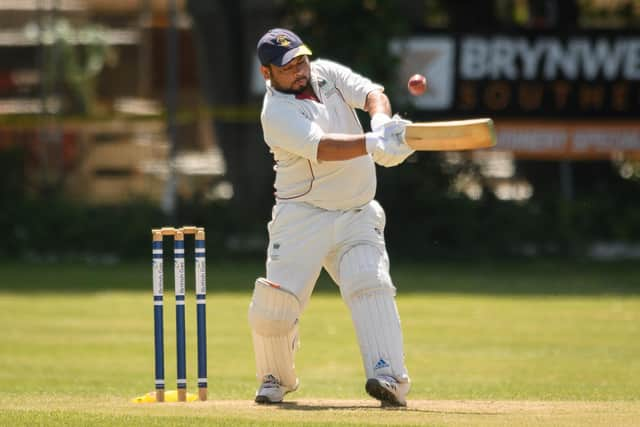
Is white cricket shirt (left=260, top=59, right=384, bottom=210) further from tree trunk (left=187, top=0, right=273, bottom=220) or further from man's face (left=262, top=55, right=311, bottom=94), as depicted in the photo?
tree trunk (left=187, top=0, right=273, bottom=220)

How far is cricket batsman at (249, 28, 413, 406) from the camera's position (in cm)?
849

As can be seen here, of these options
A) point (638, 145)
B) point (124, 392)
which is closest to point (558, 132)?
point (638, 145)

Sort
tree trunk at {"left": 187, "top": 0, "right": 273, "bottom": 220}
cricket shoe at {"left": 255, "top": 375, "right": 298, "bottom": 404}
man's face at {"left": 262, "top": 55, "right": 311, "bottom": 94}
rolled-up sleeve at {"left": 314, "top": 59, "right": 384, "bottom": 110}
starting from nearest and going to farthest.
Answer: man's face at {"left": 262, "top": 55, "right": 311, "bottom": 94}, rolled-up sleeve at {"left": 314, "top": 59, "right": 384, "bottom": 110}, cricket shoe at {"left": 255, "top": 375, "right": 298, "bottom": 404}, tree trunk at {"left": 187, "top": 0, "right": 273, "bottom": 220}

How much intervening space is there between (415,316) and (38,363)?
14.5 ft

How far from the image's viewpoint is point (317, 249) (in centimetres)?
872

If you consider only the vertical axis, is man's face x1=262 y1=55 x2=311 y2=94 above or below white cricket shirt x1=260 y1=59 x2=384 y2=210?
above

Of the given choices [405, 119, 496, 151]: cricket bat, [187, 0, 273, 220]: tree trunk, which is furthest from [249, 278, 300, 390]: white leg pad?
[187, 0, 273, 220]: tree trunk

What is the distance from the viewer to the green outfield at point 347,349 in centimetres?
834

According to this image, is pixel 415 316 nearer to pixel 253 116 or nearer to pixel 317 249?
pixel 253 116

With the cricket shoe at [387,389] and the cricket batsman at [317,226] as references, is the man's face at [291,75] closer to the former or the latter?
the cricket batsman at [317,226]

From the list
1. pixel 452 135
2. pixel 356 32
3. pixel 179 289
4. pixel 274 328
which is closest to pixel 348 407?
pixel 274 328

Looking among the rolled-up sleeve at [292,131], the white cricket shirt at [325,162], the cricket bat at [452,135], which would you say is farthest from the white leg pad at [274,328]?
the cricket bat at [452,135]

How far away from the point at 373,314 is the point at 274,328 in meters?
0.62

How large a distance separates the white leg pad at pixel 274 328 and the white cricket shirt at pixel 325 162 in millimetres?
578
